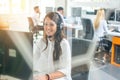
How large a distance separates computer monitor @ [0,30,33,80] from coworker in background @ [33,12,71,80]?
1.90ft

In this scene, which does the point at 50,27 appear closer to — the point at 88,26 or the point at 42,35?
the point at 42,35

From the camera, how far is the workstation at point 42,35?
3.35 ft

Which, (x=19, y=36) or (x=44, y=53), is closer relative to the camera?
(x=19, y=36)

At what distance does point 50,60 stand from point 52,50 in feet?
0.26

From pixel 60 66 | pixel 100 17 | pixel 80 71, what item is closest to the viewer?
pixel 60 66

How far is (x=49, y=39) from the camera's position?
1.68m

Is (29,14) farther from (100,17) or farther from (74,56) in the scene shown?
(100,17)

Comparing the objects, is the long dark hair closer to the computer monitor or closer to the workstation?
the workstation

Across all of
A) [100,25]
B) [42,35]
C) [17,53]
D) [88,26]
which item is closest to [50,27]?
[42,35]

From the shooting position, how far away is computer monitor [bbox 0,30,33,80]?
1000mm

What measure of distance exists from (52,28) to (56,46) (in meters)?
0.14

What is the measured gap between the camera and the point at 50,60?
1689 mm

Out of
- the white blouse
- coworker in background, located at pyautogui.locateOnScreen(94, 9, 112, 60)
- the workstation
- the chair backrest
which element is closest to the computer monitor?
the workstation

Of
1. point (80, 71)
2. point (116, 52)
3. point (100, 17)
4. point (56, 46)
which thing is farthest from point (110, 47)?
point (56, 46)
